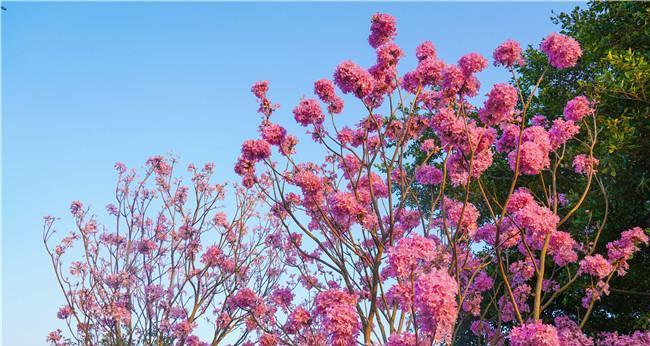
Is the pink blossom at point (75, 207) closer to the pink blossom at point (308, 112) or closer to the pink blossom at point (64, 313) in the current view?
the pink blossom at point (64, 313)

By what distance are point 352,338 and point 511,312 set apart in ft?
11.4

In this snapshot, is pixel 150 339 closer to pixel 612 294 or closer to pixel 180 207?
pixel 180 207

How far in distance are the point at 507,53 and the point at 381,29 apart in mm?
1686

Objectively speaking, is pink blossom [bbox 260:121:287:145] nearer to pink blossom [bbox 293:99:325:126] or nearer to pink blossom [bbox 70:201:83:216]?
pink blossom [bbox 293:99:325:126]

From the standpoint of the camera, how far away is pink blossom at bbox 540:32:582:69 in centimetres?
717

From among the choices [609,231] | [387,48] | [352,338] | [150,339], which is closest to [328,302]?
[352,338]

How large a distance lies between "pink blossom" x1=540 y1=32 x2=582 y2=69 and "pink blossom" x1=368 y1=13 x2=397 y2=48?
1921 millimetres

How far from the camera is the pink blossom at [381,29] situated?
25.7ft

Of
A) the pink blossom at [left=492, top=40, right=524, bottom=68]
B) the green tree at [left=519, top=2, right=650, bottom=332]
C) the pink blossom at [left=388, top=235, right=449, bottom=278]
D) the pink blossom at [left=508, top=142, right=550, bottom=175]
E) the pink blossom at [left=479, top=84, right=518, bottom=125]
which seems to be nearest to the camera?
the pink blossom at [left=388, top=235, right=449, bottom=278]

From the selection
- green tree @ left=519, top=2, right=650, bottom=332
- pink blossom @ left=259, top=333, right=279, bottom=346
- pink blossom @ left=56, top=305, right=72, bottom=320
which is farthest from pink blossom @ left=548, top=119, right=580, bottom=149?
pink blossom @ left=56, top=305, right=72, bottom=320

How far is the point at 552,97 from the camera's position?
15.1 m

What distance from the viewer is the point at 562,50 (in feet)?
23.6

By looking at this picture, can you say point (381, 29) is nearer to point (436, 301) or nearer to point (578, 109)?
point (578, 109)

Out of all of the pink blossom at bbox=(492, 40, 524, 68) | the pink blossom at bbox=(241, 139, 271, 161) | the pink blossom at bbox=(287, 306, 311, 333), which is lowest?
the pink blossom at bbox=(287, 306, 311, 333)
